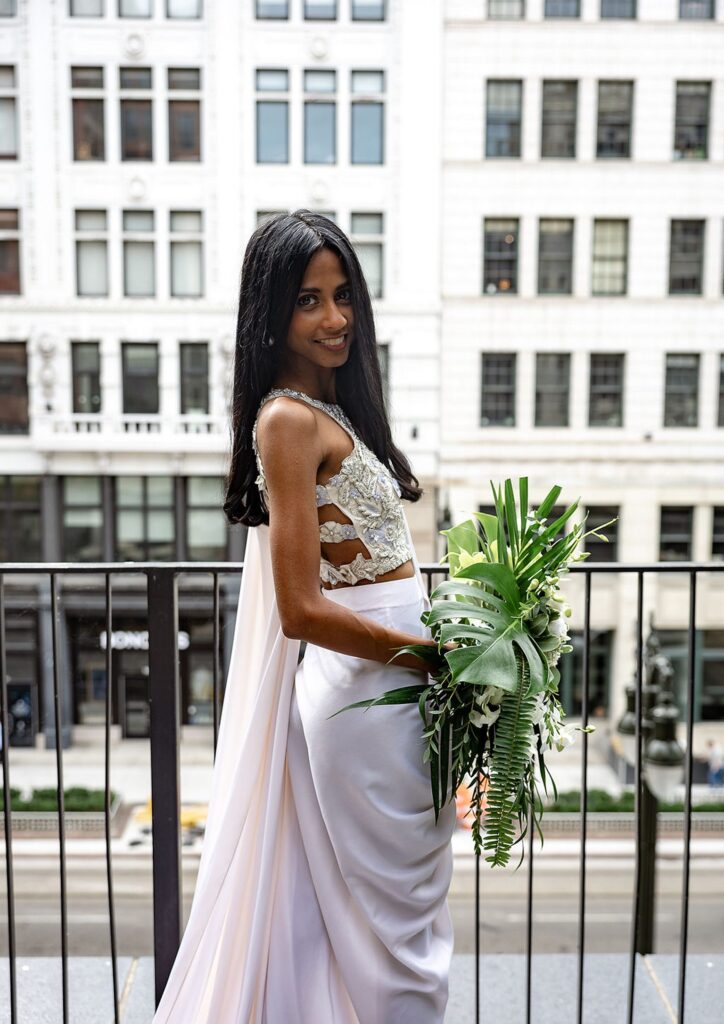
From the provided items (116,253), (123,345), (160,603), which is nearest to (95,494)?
(123,345)

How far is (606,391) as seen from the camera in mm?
14531

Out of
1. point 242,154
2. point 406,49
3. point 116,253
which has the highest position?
point 406,49

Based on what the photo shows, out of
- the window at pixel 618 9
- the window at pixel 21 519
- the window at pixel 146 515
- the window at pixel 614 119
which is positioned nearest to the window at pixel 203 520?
the window at pixel 146 515

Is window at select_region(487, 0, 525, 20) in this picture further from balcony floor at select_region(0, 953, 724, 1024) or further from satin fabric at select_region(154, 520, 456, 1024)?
satin fabric at select_region(154, 520, 456, 1024)

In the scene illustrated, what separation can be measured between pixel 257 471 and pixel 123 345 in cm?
1352

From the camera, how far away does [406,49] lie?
43.6ft

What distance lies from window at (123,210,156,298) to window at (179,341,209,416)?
100 cm

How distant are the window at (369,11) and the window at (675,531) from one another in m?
8.47

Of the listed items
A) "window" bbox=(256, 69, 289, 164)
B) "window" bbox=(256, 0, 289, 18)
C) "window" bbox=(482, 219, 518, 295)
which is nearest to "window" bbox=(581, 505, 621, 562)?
"window" bbox=(482, 219, 518, 295)

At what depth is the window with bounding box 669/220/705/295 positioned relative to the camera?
47.0 ft

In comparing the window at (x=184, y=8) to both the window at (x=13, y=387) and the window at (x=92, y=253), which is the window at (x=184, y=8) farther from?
the window at (x=13, y=387)

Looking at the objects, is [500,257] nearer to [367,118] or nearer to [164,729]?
[367,118]

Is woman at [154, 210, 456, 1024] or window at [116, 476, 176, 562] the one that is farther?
window at [116, 476, 176, 562]

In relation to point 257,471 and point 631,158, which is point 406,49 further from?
point 257,471
